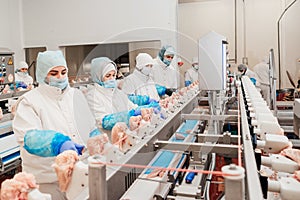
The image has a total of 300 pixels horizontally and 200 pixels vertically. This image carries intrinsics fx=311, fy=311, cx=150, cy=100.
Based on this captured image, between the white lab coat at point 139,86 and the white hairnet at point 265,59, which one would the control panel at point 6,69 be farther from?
the white hairnet at point 265,59

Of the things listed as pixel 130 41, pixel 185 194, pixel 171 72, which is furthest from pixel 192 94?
pixel 130 41

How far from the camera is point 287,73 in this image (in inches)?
235

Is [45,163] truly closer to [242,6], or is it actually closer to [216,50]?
[216,50]

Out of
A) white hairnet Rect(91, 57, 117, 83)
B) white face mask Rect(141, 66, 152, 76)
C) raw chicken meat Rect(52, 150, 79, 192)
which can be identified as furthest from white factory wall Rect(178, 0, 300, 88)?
raw chicken meat Rect(52, 150, 79, 192)

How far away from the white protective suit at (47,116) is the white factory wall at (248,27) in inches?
Answer: 190

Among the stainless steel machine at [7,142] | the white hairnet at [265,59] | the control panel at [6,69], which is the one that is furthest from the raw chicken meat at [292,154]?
the white hairnet at [265,59]

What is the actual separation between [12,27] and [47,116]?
6.19 metres

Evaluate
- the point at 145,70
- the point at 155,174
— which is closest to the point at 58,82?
the point at 155,174

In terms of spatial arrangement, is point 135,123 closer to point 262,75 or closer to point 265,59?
point 262,75

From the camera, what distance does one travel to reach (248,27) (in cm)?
622

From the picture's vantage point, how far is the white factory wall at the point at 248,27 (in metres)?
5.97

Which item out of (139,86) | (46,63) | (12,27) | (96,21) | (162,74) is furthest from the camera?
(12,27)

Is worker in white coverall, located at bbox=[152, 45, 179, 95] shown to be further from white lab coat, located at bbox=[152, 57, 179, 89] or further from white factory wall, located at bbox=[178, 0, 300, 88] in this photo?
white factory wall, located at bbox=[178, 0, 300, 88]

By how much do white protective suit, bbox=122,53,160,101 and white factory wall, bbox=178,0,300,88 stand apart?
3.12 m
